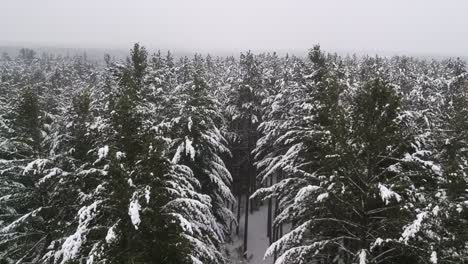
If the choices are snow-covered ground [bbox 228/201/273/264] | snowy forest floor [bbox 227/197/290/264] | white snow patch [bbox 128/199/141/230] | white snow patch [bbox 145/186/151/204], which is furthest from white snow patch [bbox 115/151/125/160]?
snow-covered ground [bbox 228/201/273/264]

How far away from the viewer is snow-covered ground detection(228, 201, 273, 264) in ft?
107

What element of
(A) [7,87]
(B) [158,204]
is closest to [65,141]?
(B) [158,204]

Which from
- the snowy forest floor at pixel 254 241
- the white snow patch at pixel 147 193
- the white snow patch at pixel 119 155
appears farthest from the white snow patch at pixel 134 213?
the snowy forest floor at pixel 254 241

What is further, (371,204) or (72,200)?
(72,200)

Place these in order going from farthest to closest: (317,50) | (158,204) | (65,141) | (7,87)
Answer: (7,87), (317,50), (65,141), (158,204)

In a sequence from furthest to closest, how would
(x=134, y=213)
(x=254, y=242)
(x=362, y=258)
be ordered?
(x=254, y=242) < (x=362, y=258) < (x=134, y=213)

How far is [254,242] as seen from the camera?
35344 mm

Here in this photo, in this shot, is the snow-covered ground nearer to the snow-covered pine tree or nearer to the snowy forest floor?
the snowy forest floor

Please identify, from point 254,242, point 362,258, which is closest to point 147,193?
point 362,258

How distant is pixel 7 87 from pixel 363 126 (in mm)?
39841

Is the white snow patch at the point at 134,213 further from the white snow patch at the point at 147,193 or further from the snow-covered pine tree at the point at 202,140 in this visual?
the snow-covered pine tree at the point at 202,140

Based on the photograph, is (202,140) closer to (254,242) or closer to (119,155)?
(119,155)

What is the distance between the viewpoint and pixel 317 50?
73.2 ft

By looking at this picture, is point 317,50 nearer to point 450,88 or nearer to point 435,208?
point 435,208
